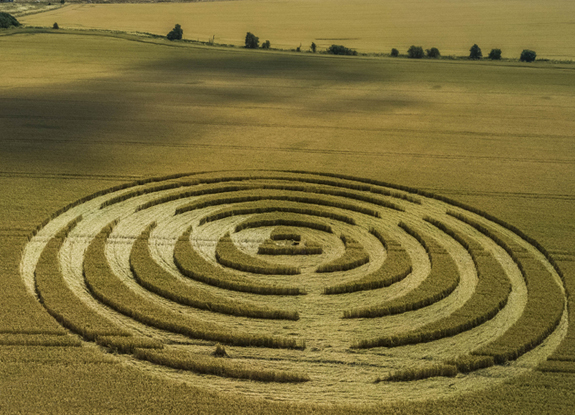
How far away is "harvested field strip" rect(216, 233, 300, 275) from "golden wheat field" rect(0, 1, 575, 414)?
0.11 metres

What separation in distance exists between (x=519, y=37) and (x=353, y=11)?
175 ft

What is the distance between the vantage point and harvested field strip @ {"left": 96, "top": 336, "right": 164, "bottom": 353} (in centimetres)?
1781

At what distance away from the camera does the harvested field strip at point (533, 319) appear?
704 inches

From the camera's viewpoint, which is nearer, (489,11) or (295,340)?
(295,340)

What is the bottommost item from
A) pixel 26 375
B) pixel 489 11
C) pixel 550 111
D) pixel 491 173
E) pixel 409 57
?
pixel 26 375

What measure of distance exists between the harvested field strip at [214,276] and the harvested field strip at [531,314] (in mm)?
7488

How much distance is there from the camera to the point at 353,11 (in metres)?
148

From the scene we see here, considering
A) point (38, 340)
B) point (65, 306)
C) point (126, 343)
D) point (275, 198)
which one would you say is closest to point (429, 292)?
point (126, 343)

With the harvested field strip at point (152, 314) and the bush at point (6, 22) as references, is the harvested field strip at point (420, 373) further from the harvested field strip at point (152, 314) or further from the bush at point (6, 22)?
the bush at point (6, 22)

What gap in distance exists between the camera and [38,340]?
17797 mm

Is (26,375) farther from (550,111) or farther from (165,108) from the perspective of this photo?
(550,111)

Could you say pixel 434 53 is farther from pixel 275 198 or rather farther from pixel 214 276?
pixel 214 276

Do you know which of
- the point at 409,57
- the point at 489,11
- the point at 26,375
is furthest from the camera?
the point at 489,11

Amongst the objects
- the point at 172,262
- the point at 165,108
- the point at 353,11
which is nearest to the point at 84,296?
the point at 172,262
